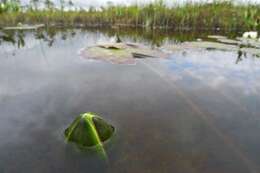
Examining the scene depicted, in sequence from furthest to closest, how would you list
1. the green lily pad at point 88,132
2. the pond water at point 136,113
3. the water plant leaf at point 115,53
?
the water plant leaf at point 115,53, the green lily pad at point 88,132, the pond water at point 136,113

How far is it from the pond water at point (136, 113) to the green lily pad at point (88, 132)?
44 mm

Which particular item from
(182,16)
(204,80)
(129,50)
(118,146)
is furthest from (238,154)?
(182,16)

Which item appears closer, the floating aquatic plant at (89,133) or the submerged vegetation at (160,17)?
the floating aquatic plant at (89,133)

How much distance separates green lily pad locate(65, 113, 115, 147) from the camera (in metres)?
1.23

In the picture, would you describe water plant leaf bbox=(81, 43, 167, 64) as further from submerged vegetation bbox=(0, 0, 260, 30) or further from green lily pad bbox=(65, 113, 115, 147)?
submerged vegetation bbox=(0, 0, 260, 30)

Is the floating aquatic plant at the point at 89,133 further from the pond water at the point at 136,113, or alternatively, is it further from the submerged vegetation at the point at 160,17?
the submerged vegetation at the point at 160,17

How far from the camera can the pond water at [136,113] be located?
113cm

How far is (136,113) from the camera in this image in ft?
5.27

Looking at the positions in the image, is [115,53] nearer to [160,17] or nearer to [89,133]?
[89,133]

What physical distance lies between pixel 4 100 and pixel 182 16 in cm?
598

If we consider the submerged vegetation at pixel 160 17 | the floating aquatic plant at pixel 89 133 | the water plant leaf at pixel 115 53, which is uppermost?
the submerged vegetation at pixel 160 17

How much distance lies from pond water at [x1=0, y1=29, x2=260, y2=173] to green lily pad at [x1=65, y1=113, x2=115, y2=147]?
4 centimetres

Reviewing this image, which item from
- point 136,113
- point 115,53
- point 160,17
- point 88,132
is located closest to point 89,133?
point 88,132

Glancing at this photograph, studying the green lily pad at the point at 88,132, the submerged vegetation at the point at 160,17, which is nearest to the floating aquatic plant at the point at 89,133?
the green lily pad at the point at 88,132
